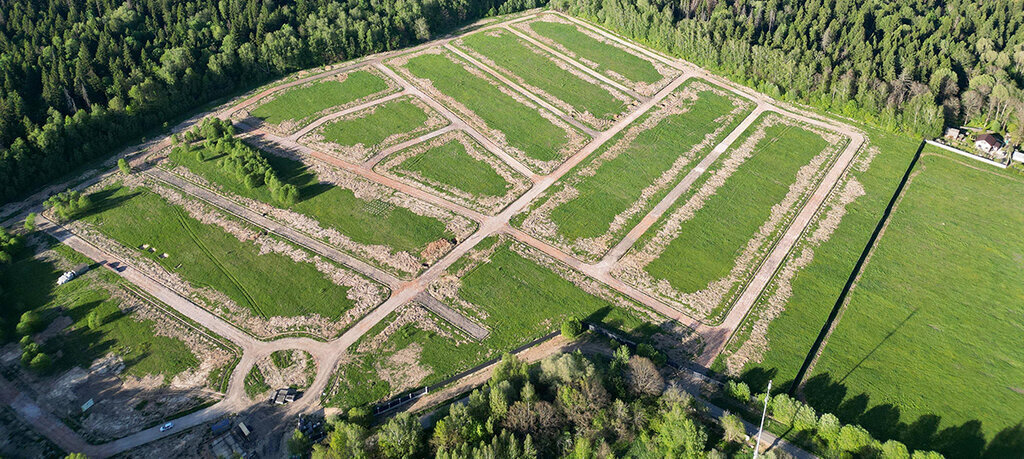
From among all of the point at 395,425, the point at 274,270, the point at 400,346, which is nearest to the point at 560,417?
the point at 395,425

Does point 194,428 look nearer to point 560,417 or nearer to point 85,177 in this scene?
point 560,417

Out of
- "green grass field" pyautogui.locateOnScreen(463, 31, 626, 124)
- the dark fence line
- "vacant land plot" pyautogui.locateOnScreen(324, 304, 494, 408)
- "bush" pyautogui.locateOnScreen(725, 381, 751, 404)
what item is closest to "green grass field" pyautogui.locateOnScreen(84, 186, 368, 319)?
"vacant land plot" pyautogui.locateOnScreen(324, 304, 494, 408)

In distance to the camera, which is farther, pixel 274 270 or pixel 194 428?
pixel 274 270

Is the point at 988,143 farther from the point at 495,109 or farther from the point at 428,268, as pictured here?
the point at 428,268

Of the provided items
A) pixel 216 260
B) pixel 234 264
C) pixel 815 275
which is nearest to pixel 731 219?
pixel 815 275

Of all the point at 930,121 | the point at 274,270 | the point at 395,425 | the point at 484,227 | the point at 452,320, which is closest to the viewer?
the point at 395,425
